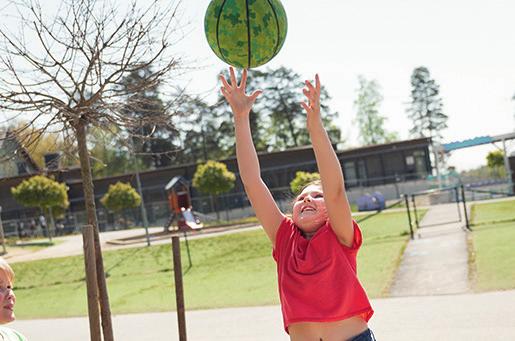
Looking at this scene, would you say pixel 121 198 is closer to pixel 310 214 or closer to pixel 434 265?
pixel 434 265

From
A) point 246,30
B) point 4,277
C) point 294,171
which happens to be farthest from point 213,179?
point 4,277

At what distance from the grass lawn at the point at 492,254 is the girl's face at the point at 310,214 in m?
6.76

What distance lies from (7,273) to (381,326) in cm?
639

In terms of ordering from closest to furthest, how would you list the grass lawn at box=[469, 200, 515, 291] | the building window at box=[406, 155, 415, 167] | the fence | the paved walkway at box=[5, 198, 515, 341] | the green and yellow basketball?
1. the green and yellow basketball
2. the paved walkway at box=[5, 198, 515, 341]
3. the grass lawn at box=[469, 200, 515, 291]
4. the fence
5. the building window at box=[406, 155, 415, 167]

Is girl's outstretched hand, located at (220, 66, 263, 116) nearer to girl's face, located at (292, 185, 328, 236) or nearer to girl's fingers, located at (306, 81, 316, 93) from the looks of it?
girl's fingers, located at (306, 81, 316, 93)

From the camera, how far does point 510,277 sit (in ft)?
33.4

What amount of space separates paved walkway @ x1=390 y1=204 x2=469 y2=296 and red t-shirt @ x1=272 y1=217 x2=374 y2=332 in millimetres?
6903

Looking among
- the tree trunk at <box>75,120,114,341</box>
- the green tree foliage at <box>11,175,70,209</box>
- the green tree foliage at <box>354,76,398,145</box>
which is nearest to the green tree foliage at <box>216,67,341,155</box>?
the green tree foliage at <box>354,76,398,145</box>

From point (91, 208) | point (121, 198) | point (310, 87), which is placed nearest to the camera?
point (310, 87)

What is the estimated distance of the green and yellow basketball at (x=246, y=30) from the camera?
15.3 ft

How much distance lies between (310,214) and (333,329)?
0.64 metres

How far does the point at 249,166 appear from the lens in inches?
155

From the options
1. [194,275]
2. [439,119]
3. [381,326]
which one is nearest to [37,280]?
[194,275]

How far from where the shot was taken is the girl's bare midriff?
3414 millimetres
